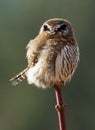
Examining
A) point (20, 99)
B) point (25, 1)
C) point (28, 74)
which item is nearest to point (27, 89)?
point (20, 99)

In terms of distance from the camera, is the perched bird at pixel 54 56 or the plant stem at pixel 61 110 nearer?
the plant stem at pixel 61 110

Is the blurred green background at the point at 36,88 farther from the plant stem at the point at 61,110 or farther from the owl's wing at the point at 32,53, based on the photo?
the plant stem at the point at 61,110

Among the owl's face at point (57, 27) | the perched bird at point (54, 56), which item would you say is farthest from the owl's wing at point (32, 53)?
the owl's face at point (57, 27)

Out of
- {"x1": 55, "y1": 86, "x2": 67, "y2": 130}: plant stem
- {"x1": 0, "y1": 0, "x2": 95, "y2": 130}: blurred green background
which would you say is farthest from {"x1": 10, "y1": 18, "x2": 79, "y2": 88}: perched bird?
{"x1": 0, "y1": 0, "x2": 95, "y2": 130}: blurred green background

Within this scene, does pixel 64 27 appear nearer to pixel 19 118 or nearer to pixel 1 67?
pixel 19 118

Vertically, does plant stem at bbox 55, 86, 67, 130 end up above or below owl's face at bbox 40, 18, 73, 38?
below

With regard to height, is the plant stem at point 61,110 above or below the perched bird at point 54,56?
below

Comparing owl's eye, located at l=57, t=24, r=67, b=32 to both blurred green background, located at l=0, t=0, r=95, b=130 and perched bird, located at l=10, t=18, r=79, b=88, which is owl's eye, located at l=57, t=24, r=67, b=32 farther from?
blurred green background, located at l=0, t=0, r=95, b=130
